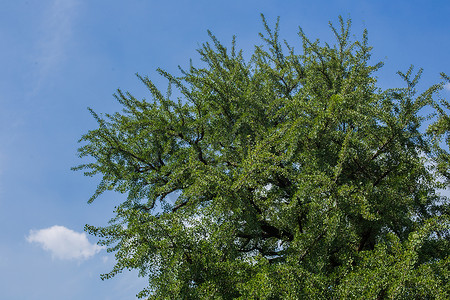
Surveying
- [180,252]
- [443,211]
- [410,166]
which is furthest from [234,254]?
[443,211]

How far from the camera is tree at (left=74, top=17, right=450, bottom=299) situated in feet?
24.3

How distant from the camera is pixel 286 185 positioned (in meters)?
11.0

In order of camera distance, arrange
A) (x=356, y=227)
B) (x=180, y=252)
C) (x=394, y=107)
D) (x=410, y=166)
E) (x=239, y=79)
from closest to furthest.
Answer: (x=180, y=252), (x=356, y=227), (x=410, y=166), (x=394, y=107), (x=239, y=79)

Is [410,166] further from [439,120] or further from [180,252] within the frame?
[180,252]

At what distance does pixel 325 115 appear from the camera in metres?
8.91

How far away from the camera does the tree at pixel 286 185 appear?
7.41 m

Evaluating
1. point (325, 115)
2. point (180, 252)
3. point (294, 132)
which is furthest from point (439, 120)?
point (180, 252)

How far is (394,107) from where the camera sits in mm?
11070

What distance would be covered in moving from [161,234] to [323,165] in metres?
4.41

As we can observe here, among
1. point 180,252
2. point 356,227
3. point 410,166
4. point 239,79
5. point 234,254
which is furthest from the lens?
point 239,79

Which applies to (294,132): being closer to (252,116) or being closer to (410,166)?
(252,116)

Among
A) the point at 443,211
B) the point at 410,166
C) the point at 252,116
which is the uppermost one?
the point at 252,116

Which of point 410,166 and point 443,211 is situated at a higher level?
point 410,166

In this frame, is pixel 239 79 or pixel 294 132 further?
pixel 239 79
